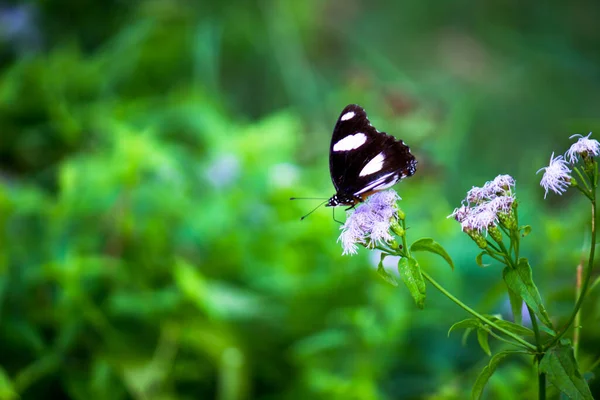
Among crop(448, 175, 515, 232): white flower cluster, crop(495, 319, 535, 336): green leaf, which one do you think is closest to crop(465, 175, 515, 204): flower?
crop(448, 175, 515, 232): white flower cluster

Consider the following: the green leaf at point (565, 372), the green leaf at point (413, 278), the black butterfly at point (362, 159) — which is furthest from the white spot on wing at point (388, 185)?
the green leaf at point (565, 372)

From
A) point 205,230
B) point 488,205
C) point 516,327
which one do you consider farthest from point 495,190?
point 205,230

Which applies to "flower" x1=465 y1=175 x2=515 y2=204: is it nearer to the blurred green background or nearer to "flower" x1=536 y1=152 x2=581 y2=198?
"flower" x1=536 y1=152 x2=581 y2=198

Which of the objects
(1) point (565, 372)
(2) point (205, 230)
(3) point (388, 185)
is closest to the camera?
(1) point (565, 372)

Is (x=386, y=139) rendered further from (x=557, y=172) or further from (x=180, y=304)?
(x=180, y=304)

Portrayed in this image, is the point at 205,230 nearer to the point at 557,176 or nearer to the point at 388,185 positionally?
the point at 388,185

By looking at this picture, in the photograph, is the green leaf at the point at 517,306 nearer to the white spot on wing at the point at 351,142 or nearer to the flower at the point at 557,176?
the flower at the point at 557,176
